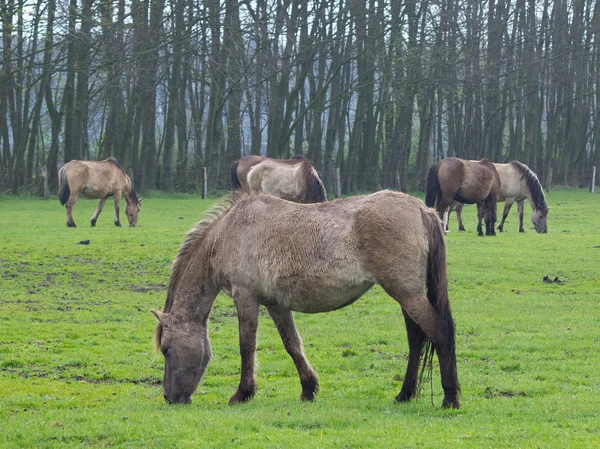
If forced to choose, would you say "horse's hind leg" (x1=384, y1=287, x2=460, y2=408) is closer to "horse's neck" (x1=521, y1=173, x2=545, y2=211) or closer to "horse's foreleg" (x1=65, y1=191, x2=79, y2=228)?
"horse's foreleg" (x1=65, y1=191, x2=79, y2=228)

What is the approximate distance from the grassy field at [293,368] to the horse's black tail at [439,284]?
18.4 inches

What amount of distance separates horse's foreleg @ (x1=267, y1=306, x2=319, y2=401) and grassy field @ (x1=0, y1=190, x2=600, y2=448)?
0.66ft

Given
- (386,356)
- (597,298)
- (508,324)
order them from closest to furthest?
(386,356)
(508,324)
(597,298)

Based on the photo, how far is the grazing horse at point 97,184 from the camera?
25391mm

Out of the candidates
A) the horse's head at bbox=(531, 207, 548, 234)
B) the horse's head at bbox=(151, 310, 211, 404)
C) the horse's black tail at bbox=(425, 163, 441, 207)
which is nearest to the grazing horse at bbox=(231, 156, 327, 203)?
the horse's black tail at bbox=(425, 163, 441, 207)

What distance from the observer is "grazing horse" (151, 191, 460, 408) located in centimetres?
682

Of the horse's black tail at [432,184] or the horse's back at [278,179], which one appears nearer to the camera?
the horse's back at [278,179]

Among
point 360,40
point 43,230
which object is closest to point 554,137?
point 360,40

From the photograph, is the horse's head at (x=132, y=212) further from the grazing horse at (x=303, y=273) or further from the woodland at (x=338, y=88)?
the grazing horse at (x=303, y=273)

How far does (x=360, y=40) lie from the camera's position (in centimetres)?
3866

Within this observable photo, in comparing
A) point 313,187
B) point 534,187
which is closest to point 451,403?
point 313,187

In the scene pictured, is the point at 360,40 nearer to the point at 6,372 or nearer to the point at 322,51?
the point at 322,51

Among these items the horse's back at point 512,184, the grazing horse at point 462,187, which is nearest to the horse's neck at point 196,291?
the grazing horse at point 462,187

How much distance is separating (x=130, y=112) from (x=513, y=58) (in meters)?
21.5
